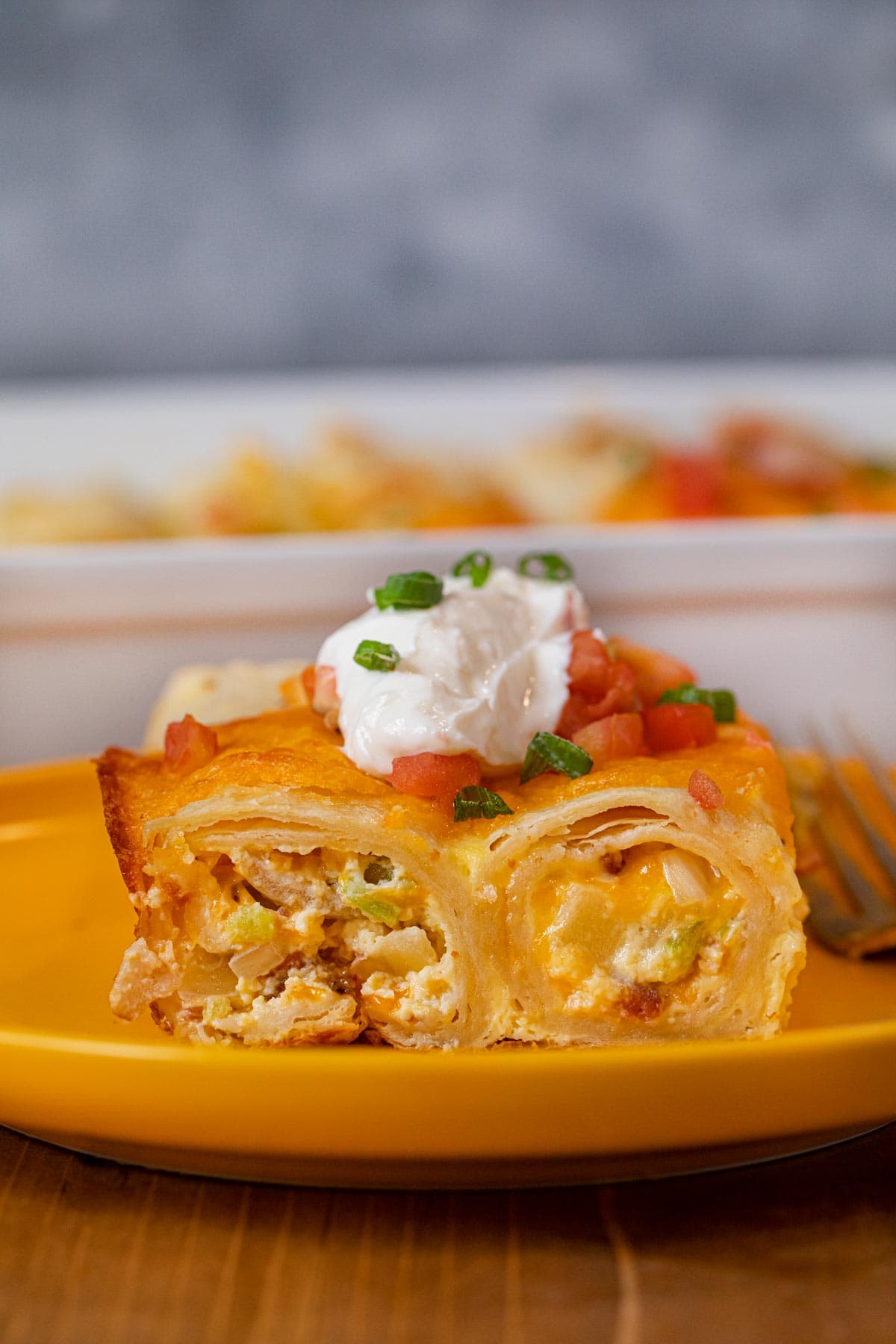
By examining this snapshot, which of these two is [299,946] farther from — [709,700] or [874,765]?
[874,765]

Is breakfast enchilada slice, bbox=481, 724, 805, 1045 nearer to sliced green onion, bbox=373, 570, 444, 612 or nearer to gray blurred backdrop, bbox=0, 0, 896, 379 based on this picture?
sliced green onion, bbox=373, 570, 444, 612

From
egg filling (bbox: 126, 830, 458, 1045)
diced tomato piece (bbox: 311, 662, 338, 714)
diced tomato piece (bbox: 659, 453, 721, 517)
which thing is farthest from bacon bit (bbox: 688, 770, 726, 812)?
diced tomato piece (bbox: 659, 453, 721, 517)


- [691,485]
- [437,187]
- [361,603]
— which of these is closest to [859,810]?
[361,603]

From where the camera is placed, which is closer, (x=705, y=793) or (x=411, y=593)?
(x=705, y=793)

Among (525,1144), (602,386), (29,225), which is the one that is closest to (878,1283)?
(525,1144)

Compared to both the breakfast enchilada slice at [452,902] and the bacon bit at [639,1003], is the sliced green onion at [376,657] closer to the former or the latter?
the breakfast enchilada slice at [452,902]

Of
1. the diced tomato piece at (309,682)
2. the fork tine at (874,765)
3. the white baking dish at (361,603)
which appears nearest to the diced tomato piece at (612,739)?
the diced tomato piece at (309,682)

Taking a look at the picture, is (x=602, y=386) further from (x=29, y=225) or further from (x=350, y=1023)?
(x=350, y=1023)
